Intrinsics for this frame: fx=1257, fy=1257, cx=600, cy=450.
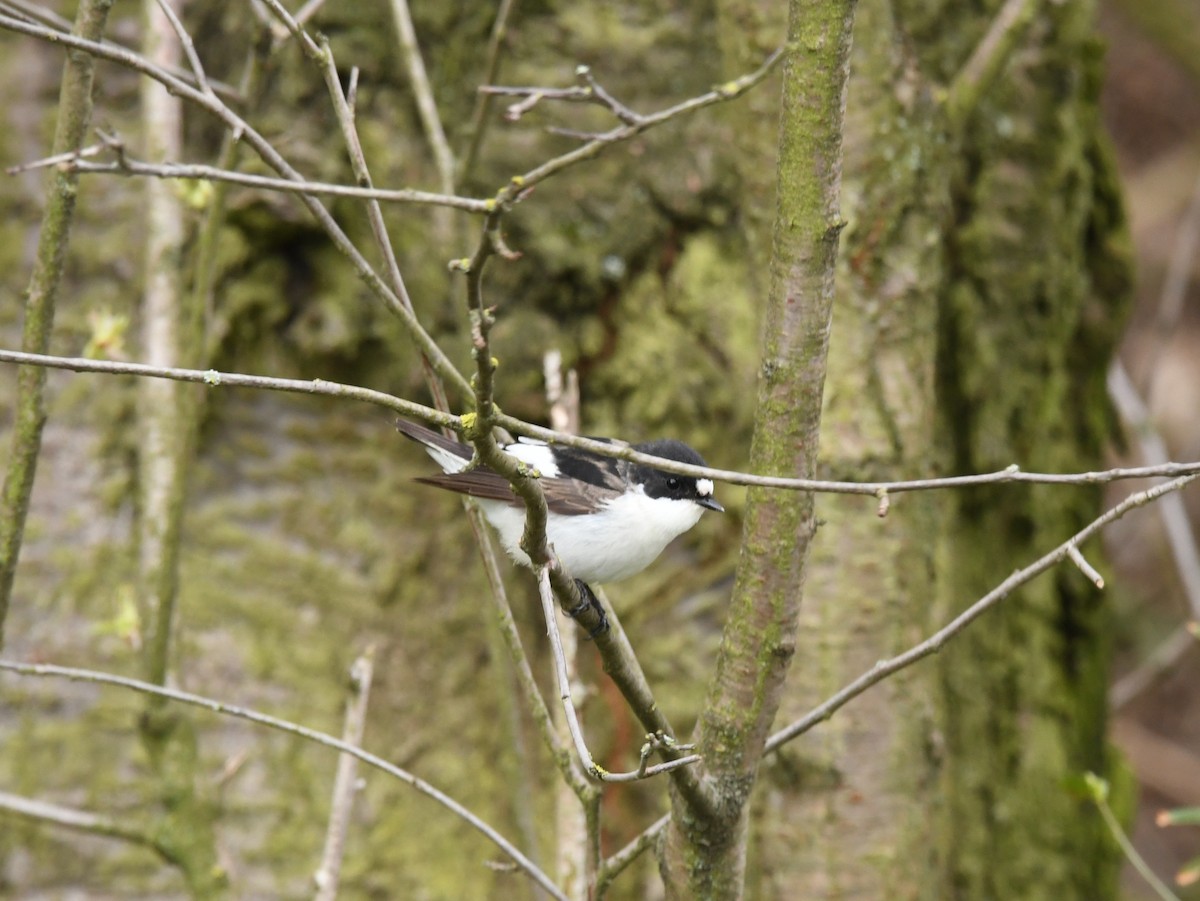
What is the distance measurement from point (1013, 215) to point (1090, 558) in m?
1.10

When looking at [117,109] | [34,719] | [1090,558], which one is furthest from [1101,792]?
[117,109]

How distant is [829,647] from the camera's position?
10.1ft

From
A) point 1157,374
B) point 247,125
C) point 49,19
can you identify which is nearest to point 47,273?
point 49,19

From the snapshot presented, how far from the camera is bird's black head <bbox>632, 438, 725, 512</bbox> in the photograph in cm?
307

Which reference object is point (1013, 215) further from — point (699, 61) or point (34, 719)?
point (34, 719)

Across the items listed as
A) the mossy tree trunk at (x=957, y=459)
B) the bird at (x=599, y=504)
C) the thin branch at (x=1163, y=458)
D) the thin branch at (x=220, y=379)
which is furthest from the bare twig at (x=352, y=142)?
the thin branch at (x=1163, y=458)

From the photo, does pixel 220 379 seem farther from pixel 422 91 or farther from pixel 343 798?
pixel 422 91

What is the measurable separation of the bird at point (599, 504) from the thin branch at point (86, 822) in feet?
3.47

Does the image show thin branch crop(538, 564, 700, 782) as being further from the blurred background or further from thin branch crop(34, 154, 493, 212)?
the blurred background

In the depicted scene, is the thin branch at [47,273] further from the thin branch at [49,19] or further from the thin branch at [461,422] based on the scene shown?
the thin branch at [461,422]

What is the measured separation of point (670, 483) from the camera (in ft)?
11.2

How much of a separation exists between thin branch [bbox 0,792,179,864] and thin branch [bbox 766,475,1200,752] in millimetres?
1522

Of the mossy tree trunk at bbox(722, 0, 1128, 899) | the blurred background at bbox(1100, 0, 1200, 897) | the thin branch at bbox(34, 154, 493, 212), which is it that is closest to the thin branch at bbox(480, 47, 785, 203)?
the thin branch at bbox(34, 154, 493, 212)

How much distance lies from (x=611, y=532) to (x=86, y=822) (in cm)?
140
